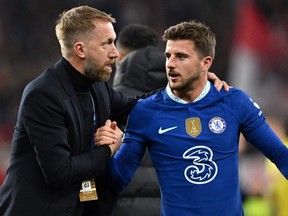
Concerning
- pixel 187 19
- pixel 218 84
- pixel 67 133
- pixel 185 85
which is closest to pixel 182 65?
pixel 185 85

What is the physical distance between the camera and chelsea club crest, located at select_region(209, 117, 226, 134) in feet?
11.4

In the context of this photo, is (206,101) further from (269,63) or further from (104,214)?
(269,63)

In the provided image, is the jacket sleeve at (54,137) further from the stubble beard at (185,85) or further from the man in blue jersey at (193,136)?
the stubble beard at (185,85)

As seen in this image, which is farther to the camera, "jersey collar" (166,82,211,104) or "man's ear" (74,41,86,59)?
"jersey collar" (166,82,211,104)

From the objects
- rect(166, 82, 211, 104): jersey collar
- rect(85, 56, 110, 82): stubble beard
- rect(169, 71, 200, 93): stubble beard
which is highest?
rect(85, 56, 110, 82): stubble beard

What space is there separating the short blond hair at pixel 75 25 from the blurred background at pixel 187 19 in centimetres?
Result: 588

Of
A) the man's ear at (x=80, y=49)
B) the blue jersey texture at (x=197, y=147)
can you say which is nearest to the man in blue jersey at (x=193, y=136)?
the blue jersey texture at (x=197, y=147)

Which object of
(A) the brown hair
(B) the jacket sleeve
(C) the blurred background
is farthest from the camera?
(C) the blurred background

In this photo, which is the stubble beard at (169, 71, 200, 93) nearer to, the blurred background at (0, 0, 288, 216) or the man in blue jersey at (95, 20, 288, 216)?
the man in blue jersey at (95, 20, 288, 216)

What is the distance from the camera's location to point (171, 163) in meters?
3.47

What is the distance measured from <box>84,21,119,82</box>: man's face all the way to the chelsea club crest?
557 mm

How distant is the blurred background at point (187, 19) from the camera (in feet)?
33.2

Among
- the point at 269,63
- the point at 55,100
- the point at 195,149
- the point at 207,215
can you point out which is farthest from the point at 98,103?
the point at 269,63

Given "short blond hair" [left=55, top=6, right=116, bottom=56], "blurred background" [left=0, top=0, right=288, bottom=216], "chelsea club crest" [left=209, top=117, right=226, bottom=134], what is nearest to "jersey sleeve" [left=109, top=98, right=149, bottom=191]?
"chelsea club crest" [left=209, top=117, right=226, bottom=134]
